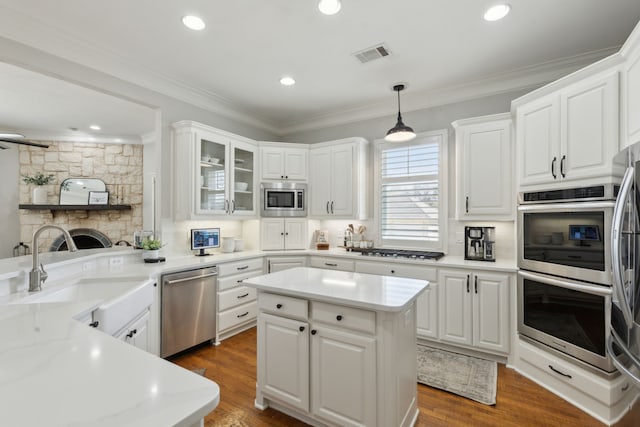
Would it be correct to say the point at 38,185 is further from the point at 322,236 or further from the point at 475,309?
the point at 475,309

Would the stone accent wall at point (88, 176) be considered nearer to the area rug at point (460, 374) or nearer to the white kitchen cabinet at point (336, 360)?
the white kitchen cabinet at point (336, 360)

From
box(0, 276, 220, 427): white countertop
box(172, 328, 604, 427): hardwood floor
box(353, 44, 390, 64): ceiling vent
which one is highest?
box(353, 44, 390, 64): ceiling vent

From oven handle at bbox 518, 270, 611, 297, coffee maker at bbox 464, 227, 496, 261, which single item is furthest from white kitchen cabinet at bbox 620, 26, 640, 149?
coffee maker at bbox 464, 227, 496, 261

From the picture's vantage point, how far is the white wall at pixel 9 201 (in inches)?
194

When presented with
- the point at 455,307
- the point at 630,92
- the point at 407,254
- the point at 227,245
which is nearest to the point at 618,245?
the point at 630,92

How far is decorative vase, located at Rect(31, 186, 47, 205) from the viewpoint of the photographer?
5.07m

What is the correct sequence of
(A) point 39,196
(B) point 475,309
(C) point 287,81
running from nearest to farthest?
(B) point 475,309 → (C) point 287,81 → (A) point 39,196

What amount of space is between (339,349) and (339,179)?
2676 mm

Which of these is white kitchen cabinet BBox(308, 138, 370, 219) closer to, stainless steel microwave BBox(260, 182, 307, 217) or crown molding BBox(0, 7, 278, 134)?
stainless steel microwave BBox(260, 182, 307, 217)

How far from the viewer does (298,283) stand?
2031 millimetres

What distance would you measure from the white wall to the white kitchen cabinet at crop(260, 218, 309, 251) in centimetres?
442

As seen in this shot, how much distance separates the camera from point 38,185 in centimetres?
515

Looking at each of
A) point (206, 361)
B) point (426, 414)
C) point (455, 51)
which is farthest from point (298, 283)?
point (455, 51)

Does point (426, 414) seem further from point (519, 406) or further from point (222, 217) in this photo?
point (222, 217)
